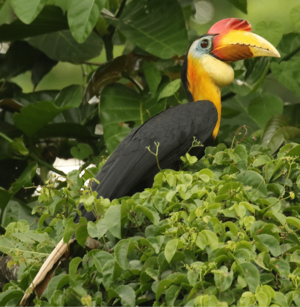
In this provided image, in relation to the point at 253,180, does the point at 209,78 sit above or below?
below

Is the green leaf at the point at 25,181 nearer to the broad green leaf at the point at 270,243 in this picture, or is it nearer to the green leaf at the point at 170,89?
the green leaf at the point at 170,89

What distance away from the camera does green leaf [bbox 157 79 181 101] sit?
2406 mm

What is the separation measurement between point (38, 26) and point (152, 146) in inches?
49.8

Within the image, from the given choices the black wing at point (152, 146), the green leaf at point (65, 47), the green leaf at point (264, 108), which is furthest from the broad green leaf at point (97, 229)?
the green leaf at point (65, 47)

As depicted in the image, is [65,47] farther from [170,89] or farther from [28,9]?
[170,89]

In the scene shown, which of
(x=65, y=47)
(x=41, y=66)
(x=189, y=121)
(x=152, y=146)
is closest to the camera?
(x=152, y=146)

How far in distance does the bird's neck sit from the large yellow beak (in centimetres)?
5

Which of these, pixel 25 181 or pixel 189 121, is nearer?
pixel 189 121

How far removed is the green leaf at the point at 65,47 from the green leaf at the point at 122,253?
2118 mm

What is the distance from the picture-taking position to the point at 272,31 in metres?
2.55

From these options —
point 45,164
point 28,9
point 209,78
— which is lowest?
point 45,164

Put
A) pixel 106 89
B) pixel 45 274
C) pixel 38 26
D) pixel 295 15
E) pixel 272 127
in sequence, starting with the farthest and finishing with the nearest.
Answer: pixel 38 26, pixel 106 89, pixel 295 15, pixel 272 127, pixel 45 274

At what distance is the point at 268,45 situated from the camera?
221 cm

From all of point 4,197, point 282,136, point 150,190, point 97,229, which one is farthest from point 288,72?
point 97,229
